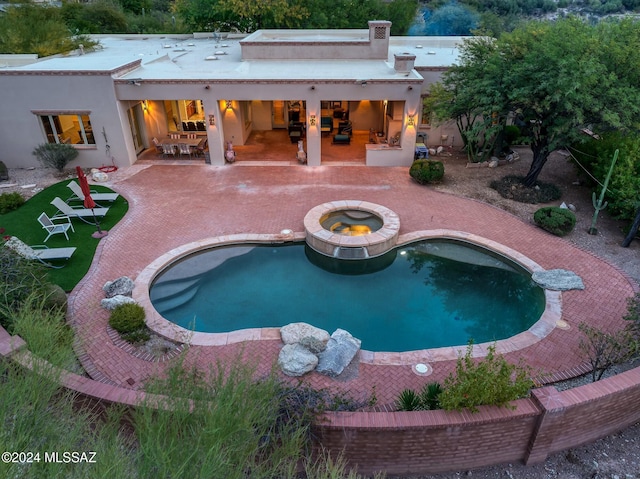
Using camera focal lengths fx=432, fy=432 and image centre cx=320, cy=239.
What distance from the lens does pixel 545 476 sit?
6.99m

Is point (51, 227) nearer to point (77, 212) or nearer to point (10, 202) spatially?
point (77, 212)

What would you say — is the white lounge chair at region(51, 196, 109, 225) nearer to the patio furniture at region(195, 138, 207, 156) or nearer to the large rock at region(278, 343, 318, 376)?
the patio furniture at region(195, 138, 207, 156)

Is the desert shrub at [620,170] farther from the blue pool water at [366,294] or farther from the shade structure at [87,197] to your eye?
the shade structure at [87,197]

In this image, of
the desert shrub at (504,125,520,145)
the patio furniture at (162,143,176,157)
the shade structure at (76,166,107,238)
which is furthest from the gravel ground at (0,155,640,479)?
the shade structure at (76,166,107,238)

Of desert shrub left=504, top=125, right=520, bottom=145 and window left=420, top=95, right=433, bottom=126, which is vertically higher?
window left=420, top=95, right=433, bottom=126

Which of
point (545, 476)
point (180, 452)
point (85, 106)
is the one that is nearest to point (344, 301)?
point (545, 476)

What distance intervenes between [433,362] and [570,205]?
10.3 m

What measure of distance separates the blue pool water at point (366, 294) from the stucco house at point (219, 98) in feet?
25.2

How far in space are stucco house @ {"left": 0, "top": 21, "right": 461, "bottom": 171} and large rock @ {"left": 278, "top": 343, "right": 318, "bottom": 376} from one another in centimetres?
1202

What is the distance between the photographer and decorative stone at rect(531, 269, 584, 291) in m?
11.5

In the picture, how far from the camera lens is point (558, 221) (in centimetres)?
1395

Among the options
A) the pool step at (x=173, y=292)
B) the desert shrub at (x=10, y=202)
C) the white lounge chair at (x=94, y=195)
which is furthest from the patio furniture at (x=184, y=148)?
the pool step at (x=173, y=292)

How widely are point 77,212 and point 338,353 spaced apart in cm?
1075

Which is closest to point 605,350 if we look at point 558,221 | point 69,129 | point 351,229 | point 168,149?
point 558,221
